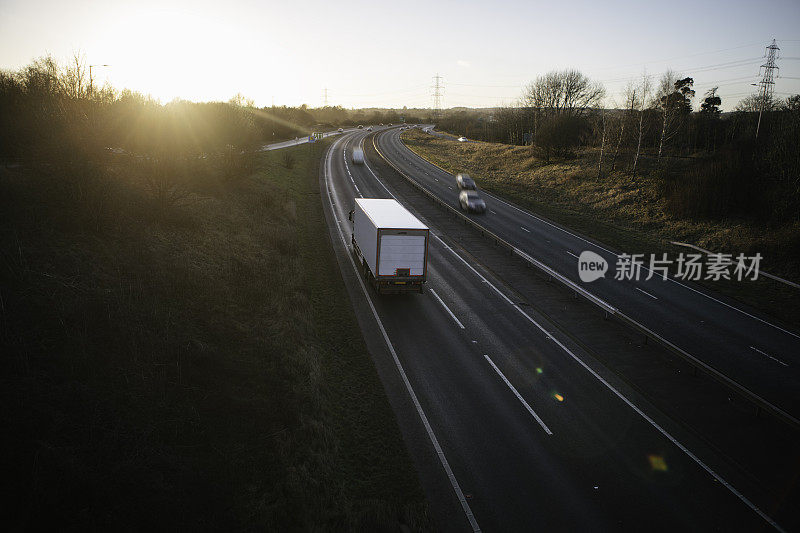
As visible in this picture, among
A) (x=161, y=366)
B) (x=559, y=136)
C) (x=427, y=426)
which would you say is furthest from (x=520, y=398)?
(x=559, y=136)

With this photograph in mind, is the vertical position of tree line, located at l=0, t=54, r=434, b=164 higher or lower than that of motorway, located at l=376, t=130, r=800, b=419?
higher

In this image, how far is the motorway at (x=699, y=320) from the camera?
16.3 meters

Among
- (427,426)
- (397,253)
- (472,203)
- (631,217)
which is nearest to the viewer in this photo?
(427,426)

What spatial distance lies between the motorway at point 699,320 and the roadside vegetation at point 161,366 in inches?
553

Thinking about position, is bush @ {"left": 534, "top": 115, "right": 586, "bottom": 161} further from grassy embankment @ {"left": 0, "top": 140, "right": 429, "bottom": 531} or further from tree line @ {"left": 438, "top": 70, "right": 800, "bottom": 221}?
grassy embankment @ {"left": 0, "top": 140, "right": 429, "bottom": 531}

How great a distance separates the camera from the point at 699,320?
20.9 metres

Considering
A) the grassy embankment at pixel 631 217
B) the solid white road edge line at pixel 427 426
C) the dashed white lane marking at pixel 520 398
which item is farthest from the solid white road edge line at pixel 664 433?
the grassy embankment at pixel 631 217

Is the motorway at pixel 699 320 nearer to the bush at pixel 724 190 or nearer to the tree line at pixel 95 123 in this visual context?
the bush at pixel 724 190

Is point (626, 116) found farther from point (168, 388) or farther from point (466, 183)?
A: point (168, 388)

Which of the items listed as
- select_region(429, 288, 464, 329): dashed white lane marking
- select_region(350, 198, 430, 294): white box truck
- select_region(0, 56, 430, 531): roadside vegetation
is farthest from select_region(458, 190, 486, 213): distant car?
select_region(350, 198, 430, 294): white box truck

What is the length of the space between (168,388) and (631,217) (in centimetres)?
4161

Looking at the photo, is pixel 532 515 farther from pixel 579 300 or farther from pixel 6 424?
pixel 579 300

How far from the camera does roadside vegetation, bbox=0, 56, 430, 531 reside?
862 cm

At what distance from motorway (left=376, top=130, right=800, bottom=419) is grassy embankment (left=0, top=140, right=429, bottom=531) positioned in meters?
14.0
